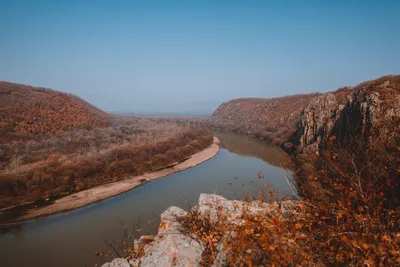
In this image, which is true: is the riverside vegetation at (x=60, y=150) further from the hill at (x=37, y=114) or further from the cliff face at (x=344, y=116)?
the cliff face at (x=344, y=116)

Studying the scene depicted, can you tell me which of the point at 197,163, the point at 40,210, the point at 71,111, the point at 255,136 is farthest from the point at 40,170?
the point at 255,136

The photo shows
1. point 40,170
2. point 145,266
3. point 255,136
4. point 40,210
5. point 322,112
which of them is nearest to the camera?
point 145,266

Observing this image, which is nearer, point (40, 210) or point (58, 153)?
point (40, 210)

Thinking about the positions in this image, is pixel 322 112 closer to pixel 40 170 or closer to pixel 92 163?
pixel 92 163

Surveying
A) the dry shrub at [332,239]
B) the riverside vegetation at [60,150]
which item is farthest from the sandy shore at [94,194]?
the dry shrub at [332,239]

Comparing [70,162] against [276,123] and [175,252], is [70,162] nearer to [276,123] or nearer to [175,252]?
[175,252]

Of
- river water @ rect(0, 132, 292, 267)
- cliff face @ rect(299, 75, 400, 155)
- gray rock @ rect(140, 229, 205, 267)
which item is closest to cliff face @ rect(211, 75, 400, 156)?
cliff face @ rect(299, 75, 400, 155)
